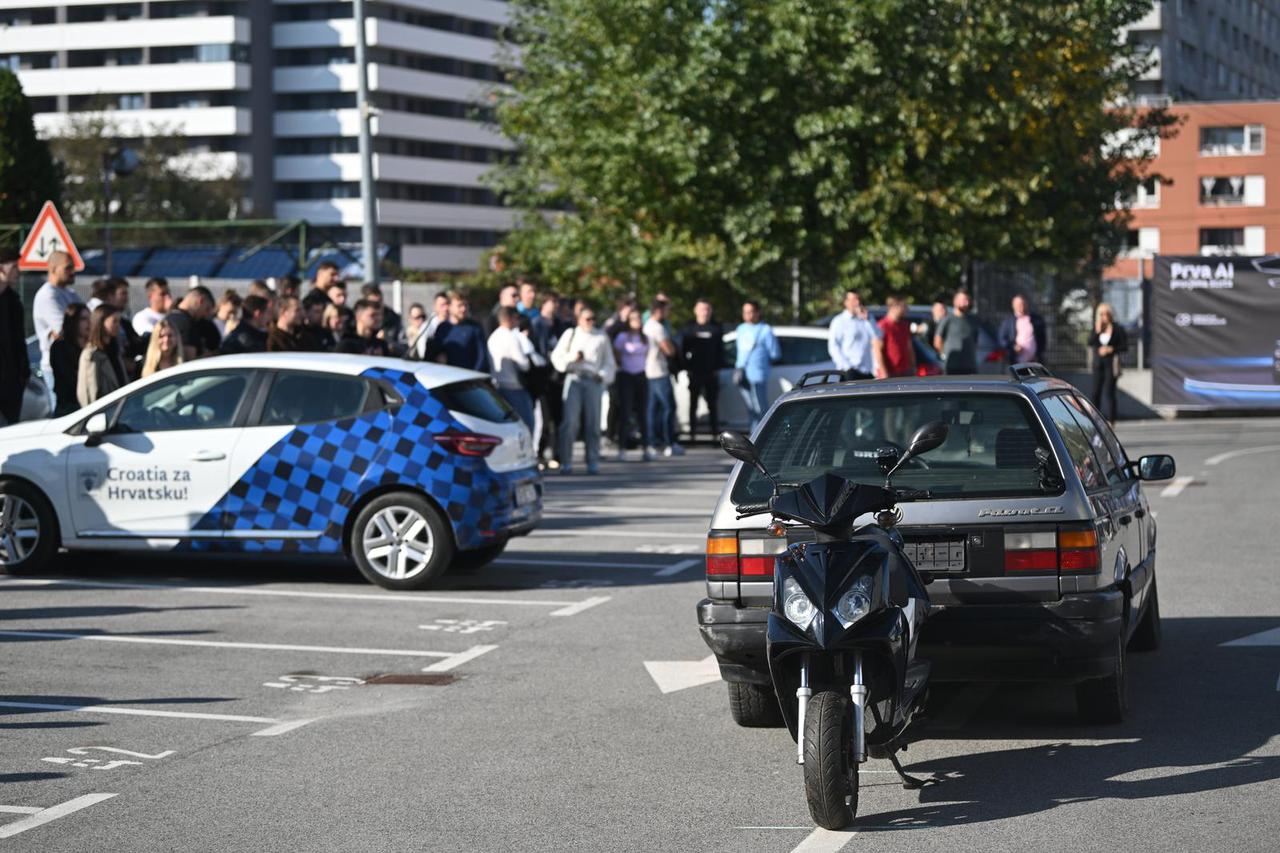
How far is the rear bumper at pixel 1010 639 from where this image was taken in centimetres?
693

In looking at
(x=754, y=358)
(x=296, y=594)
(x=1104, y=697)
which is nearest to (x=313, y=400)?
(x=296, y=594)

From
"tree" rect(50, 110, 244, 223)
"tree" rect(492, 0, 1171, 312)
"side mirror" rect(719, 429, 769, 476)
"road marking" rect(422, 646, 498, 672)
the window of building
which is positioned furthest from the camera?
the window of building

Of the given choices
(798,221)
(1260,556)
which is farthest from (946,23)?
(1260,556)

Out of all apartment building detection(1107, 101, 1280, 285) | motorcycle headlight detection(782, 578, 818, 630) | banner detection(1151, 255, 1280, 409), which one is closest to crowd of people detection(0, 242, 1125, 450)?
banner detection(1151, 255, 1280, 409)

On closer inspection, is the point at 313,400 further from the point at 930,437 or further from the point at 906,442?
the point at 930,437

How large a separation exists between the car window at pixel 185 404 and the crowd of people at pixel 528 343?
5.68 ft

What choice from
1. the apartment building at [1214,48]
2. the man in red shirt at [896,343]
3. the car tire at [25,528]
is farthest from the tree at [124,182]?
the car tire at [25,528]

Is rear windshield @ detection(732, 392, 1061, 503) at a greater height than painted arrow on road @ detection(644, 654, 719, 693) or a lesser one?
greater

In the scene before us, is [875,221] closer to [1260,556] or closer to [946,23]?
[946,23]

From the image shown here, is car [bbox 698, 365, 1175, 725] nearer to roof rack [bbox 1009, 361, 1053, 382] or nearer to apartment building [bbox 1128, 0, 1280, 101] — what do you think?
roof rack [bbox 1009, 361, 1053, 382]

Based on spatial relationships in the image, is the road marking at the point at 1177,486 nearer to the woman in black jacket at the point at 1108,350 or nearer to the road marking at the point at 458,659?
the woman in black jacket at the point at 1108,350

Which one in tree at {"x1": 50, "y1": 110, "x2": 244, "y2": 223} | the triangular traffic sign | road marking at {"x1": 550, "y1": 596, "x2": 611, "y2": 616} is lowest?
road marking at {"x1": 550, "y1": 596, "x2": 611, "y2": 616}

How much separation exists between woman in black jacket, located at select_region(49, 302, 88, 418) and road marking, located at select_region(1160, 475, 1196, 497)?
32.0ft

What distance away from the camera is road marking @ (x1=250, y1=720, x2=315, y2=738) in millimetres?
7641
